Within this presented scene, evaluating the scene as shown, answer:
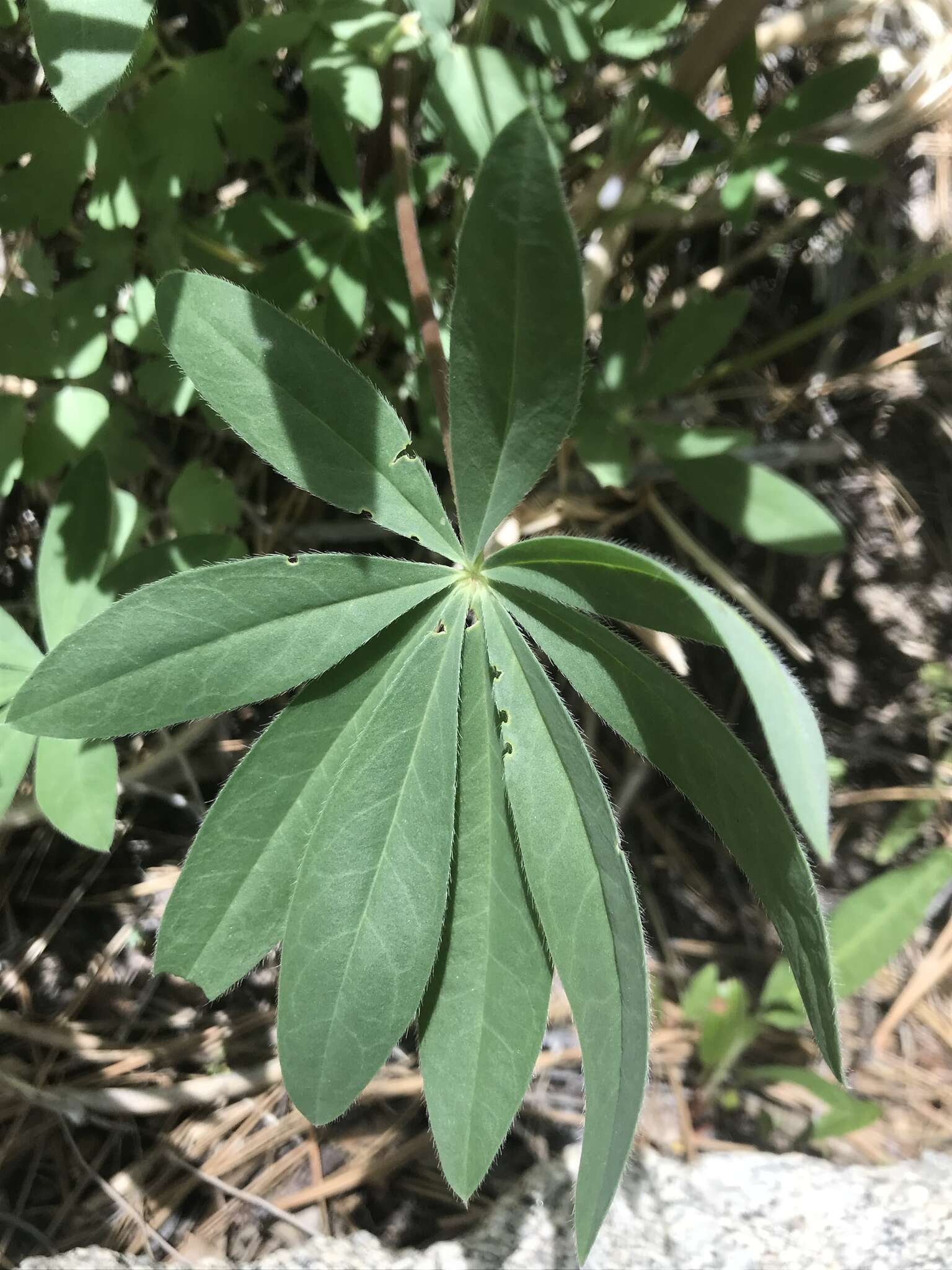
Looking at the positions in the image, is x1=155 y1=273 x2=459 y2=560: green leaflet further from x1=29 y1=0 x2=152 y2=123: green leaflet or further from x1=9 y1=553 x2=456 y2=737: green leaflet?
x1=29 y1=0 x2=152 y2=123: green leaflet

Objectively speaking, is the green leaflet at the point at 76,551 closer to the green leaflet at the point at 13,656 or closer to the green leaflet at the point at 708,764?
the green leaflet at the point at 13,656

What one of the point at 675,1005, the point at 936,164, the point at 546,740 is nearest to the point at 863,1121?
the point at 675,1005

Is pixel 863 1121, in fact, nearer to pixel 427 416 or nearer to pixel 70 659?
pixel 427 416

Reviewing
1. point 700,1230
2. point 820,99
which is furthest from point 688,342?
point 700,1230

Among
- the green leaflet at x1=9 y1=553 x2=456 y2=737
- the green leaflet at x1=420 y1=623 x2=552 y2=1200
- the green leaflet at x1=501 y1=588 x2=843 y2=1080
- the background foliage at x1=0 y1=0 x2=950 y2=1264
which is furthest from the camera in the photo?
the background foliage at x1=0 y1=0 x2=950 y2=1264

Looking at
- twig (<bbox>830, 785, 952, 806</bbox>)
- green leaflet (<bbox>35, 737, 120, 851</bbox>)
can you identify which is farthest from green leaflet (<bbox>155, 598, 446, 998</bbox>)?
twig (<bbox>830, 785, 952, 806</bbox>)
